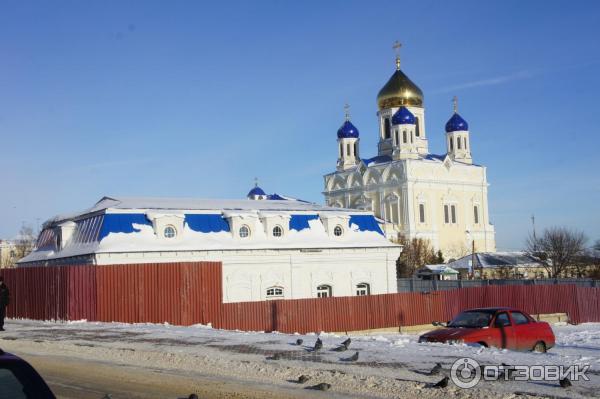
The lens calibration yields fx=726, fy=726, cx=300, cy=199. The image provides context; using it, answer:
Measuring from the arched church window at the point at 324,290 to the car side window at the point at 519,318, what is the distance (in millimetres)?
21357

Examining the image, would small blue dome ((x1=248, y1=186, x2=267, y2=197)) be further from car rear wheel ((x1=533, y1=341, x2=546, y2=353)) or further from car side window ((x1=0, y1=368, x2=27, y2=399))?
car side window ((x1=0, y1=368, x2=27, y2=399))

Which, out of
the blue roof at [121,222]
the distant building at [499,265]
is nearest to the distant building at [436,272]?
the distant building at [499,265]

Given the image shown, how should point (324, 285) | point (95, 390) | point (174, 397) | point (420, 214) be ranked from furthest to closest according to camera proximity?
point (420, 214) < point (324, 285) < point (95, 390) < point (174, 397)

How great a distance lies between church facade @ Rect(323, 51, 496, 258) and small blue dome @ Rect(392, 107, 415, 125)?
4.2 inches

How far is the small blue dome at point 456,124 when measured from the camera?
83.6 meters

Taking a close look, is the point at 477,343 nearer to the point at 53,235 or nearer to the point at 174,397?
the point at 174,397

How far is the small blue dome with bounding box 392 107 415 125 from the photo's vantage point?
77156 mm

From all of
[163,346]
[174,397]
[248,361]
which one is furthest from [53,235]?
[174,397]

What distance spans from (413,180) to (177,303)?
51702 millimetres

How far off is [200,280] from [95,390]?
14.9 meters

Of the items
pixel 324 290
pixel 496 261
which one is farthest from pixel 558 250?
pixel 324 290

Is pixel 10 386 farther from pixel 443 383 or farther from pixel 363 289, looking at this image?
pixel 363 289

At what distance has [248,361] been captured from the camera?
543 inches

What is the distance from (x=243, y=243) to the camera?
120 ft
